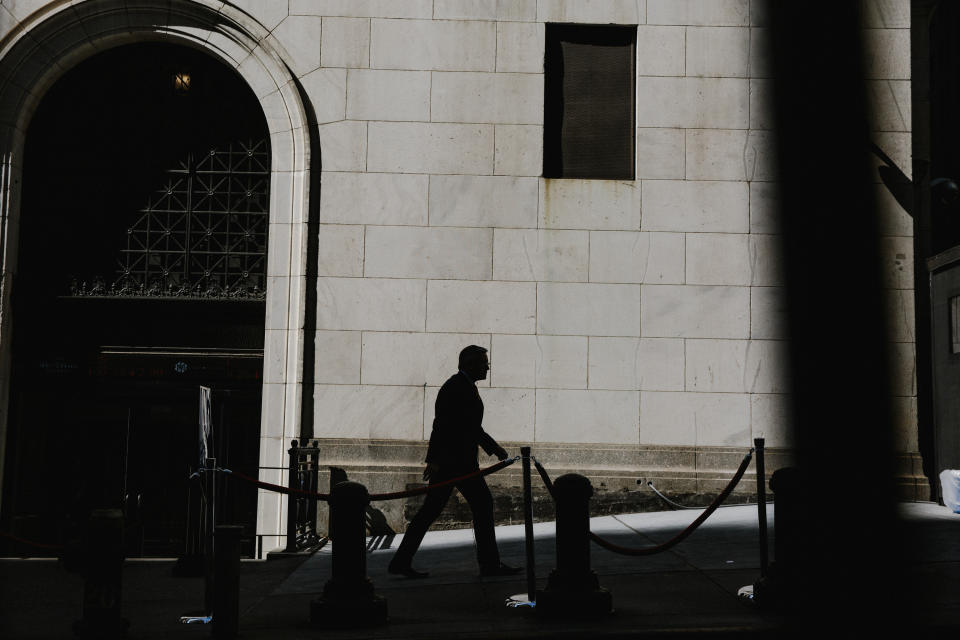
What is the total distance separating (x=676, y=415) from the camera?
11.7 metres

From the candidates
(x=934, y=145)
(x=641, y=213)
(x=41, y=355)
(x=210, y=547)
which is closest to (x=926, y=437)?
(x=641, y=213)

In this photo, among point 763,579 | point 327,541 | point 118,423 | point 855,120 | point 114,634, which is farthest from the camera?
point 118,423

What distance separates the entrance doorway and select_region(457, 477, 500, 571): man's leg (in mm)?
4626

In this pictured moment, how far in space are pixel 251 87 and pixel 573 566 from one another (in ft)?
26.1

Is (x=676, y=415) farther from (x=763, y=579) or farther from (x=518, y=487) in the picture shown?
(x=763, y=579)

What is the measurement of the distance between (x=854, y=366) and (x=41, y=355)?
452 inches

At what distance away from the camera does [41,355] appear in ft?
39.9

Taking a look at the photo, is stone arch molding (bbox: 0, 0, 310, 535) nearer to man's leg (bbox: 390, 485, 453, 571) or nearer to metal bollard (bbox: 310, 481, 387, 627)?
man's leg (bbox: 390, 485, 453, 571)

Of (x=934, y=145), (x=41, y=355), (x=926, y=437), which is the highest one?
(x=934, y=145)

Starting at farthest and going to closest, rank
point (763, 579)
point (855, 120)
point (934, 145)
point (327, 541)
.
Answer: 1. point (934, 145)
2. point (327, 541)
3. point (763, 579)
4. point (855, 120)

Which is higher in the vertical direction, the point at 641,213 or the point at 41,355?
the point at 641,213

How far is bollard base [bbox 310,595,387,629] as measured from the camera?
255 inches

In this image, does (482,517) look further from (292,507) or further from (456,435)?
(292,507)

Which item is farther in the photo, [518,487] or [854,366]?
[518,487]
